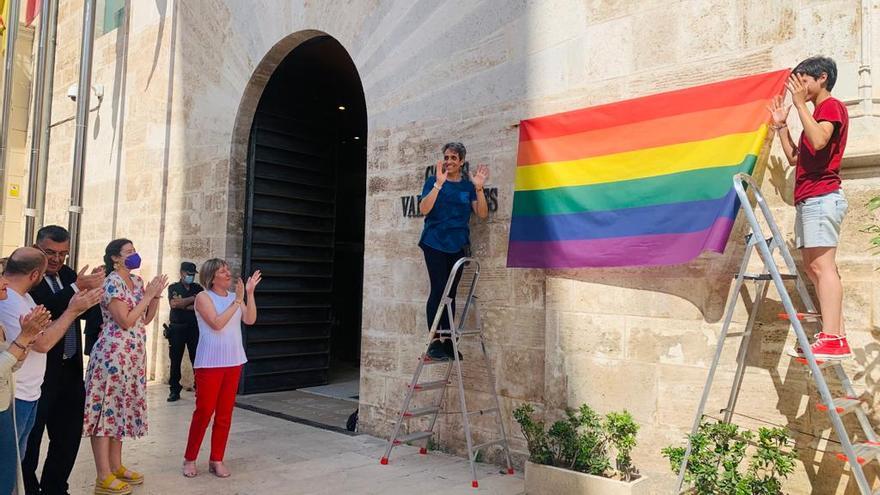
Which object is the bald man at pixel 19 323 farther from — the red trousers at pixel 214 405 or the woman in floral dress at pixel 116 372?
the red trousers at pixel 214 405

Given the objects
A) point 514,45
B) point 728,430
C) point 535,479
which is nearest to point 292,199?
point 514,45

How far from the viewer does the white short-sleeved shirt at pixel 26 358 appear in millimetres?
3244

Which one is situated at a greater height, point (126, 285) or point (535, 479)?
point (126, 285)

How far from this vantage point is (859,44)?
141 inches

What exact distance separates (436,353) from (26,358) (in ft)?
8.79

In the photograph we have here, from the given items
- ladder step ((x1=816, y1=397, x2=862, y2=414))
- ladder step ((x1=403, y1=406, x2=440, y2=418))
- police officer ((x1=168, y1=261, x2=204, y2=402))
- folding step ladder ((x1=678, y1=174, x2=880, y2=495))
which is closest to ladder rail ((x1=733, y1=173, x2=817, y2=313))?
folding step ladder ((x1=678, y1=174, x2=880, y2=495))

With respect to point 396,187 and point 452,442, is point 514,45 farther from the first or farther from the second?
point 452,442

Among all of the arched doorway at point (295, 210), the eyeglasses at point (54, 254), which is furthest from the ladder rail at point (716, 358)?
the arched doorway at point (295, 210)

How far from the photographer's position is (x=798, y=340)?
3.51 m

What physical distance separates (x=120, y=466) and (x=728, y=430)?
3841 mm

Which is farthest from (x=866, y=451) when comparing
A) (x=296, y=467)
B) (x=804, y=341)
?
(x=296, y=467)

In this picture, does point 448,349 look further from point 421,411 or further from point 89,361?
point 89,361

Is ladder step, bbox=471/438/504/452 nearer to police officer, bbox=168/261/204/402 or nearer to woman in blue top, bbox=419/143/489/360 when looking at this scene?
woman in blue top, bbox=419/143/489/360

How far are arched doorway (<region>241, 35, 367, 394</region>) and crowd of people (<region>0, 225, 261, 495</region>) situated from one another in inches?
128
